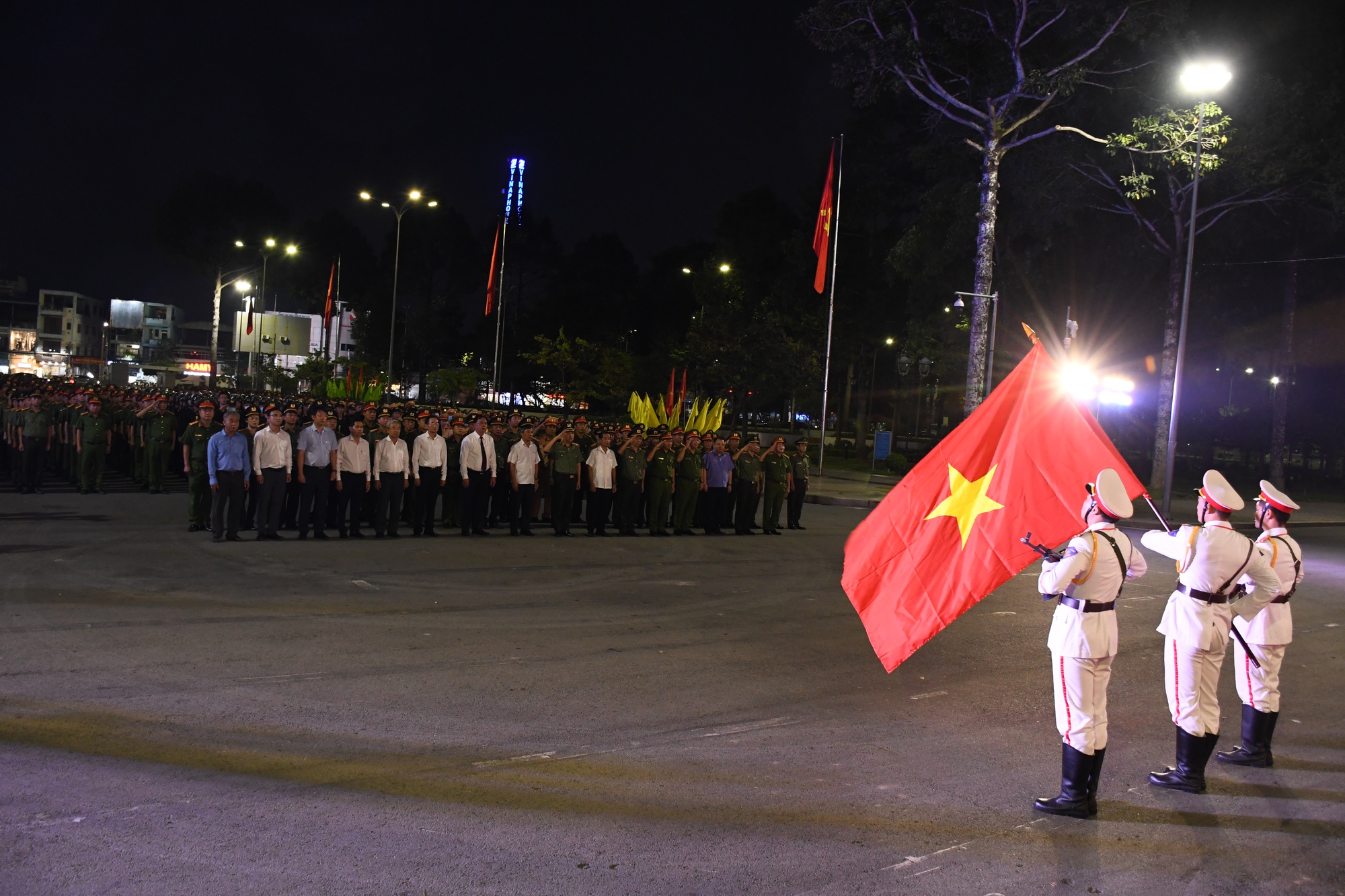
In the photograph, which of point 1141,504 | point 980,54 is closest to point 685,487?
point 1141,504

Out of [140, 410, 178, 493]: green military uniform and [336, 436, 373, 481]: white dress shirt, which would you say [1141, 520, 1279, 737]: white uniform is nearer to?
[336, 436, 373, 481]: white dress shirt

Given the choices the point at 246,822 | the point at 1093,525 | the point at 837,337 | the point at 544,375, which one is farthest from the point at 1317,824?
the point at 544,375

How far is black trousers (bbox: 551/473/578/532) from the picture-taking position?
1527 centimetres

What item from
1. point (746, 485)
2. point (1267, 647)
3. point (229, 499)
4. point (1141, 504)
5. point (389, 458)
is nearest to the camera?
point (1267, 647)

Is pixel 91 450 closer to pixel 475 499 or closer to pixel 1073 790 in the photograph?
pixel 475 499

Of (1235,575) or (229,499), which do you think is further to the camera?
(229,499)

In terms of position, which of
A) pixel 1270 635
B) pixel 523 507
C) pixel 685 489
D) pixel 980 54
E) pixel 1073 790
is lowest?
pixel 1073 790

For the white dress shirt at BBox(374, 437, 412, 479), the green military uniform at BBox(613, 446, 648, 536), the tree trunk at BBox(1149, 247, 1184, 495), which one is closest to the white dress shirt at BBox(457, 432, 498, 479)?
the white dress shirt at BBox(374, 437, 412, 479)

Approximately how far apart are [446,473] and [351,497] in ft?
5.00

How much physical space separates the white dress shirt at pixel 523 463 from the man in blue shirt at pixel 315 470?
2.58 meters

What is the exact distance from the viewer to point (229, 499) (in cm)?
1300

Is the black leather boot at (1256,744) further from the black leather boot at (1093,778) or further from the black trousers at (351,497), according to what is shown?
the black trousers at (351,497)

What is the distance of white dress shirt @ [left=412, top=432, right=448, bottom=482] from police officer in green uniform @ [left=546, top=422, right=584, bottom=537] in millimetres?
1659

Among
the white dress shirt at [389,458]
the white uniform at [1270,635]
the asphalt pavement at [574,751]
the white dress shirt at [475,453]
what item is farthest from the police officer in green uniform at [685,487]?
the white uniform at [1270,635]
